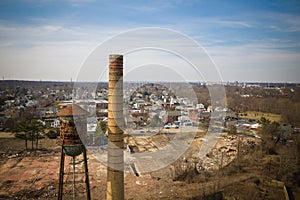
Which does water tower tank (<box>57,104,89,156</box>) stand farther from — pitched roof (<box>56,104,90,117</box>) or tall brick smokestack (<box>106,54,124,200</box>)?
tall brick smokestack (<box>106,54,124,200</box>)

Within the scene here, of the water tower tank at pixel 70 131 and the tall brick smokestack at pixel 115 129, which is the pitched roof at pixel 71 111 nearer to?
the water tower tank at pixel 70 131

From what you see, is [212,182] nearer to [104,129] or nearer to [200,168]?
[200,168]

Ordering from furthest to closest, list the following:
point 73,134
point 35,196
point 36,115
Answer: point 36,115
point 35,196
point 73,134

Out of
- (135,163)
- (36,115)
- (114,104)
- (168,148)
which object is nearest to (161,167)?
(135,163)

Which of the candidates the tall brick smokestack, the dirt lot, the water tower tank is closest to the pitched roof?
the water tower tank

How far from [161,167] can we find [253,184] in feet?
14.0

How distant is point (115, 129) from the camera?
6020mm

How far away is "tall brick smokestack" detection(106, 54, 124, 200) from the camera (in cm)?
600

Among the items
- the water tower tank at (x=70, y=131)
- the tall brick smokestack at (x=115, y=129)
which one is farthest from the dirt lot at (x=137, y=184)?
the water tower tank at (x=70, y=131)

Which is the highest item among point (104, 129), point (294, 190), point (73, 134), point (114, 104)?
point (114, 104)

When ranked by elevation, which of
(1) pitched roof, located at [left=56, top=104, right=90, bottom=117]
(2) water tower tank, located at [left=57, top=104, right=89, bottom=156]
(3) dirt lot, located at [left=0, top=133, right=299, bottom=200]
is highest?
(1) pitched roof, located at [left=56, top=104, right=90, bottom=117]

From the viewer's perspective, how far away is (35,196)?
30.1 feet

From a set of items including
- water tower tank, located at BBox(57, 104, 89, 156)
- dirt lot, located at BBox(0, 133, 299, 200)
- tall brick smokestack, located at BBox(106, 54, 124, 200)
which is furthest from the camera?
dirt lot, located at BBox(0, 133, 299, 200)

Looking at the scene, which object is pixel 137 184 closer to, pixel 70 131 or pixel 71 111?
pixel 70 131
